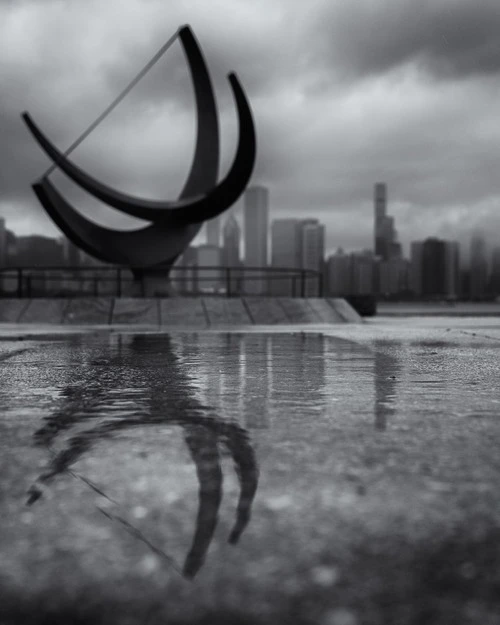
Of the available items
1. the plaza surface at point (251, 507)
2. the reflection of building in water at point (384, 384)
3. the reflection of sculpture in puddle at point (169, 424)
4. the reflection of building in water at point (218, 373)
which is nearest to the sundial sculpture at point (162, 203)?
the reflection of building in water at point (218, 373)

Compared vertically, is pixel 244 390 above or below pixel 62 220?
below

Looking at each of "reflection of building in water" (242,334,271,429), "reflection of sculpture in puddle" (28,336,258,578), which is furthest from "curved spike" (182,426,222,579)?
"reflection of building in water" (242,334,271,429)

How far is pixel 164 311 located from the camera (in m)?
15.8

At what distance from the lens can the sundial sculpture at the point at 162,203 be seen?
58.1ft

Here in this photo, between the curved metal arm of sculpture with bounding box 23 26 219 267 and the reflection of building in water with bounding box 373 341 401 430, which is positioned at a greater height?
the curved metal arm of sculpture with bounding box 23 26 219 267

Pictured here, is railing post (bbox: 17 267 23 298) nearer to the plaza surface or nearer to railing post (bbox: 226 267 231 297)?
railing post (bbox: 226 267 231 297)

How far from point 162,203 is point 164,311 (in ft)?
14.7

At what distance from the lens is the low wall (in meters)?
15.6

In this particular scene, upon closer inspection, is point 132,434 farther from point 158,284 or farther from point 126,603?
point 158,284

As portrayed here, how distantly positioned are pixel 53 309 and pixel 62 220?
321 centimetres

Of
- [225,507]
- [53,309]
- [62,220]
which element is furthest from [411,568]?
[62,220]

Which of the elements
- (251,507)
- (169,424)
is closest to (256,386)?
(169,424)

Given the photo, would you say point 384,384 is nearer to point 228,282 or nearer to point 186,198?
point 228,282

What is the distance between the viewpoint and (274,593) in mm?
1250
